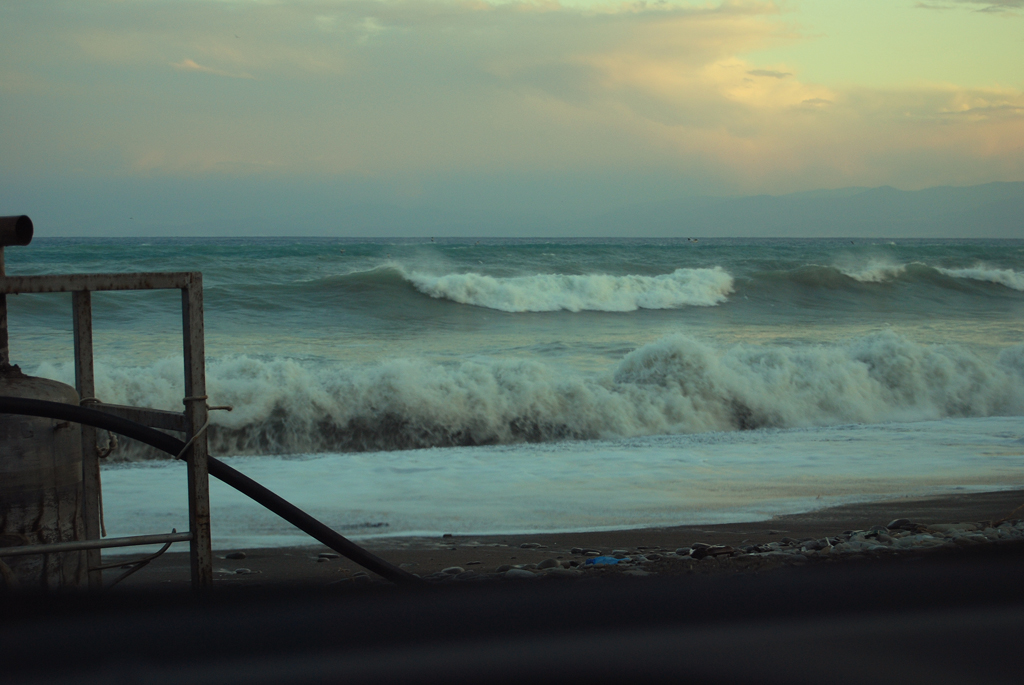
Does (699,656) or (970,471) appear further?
(970,471)

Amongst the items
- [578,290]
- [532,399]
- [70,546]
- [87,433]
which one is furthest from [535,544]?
[578,290]

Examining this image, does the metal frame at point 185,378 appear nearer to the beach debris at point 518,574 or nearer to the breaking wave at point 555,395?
the beach debris at point 518,574

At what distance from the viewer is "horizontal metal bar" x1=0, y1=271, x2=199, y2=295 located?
2469mm

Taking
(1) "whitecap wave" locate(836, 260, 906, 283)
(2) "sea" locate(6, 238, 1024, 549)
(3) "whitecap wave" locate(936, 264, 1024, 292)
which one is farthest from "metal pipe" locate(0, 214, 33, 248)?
(3) "whitecap wave" locate(936, 264, 1024, 292)

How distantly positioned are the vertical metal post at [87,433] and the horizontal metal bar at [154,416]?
0.28 feet

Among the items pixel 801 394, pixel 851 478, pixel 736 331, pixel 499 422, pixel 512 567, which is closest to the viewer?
pixel 512 567

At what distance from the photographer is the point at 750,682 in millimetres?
2250

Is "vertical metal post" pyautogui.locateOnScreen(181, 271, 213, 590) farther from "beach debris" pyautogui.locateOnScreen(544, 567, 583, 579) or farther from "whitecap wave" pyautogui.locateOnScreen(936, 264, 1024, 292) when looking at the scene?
"whitecap wave" pyautogui.locateOnScreen(936, 264, 1024, 292)

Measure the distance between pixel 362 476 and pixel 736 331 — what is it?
1272 cm

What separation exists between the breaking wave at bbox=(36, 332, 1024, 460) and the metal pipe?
18.2ft

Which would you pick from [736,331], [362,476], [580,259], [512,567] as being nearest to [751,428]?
[362,476]

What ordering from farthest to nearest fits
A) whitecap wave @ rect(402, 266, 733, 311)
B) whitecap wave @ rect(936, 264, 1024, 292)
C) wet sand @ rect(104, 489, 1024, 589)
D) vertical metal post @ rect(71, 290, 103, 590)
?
1. whitecap wave @ rect(936, 264, 1024, 292)
2. whitecap wave @ rect(402, 266, 733, 311)
3. wet sand @ rect(104, 489, 1024, 589)
4. vertical metal post @ rect(71, 290, 103, 590)

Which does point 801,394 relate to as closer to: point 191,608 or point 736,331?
point 736,331

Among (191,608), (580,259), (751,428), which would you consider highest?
(580,259)
